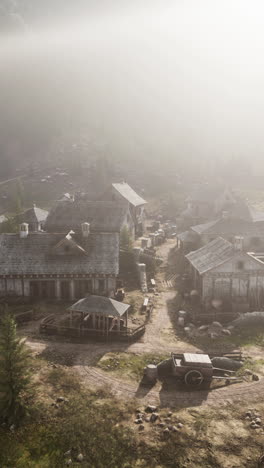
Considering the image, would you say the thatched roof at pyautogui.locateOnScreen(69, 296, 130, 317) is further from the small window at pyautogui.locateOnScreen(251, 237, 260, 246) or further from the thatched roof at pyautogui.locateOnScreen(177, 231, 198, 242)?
the small window at pyautogui.locateOnScreen(251, 237, 260, 246)

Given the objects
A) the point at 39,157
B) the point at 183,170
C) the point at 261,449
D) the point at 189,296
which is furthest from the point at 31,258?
the point at 39,157

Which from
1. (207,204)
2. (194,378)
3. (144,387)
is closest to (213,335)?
(194,378)

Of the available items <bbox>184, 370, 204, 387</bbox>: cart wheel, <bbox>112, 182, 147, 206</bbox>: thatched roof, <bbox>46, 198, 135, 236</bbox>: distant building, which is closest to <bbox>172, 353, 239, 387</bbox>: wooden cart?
<bbox>184, 370, 204, 387</bbox>: cart wheel

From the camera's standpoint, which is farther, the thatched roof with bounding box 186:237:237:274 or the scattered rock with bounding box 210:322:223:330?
the thatched roof with bounding box 186:237:237:274

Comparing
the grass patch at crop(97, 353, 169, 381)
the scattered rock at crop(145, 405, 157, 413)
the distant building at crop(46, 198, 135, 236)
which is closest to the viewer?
the scattered rock at crop(145, 405, 157, 413)

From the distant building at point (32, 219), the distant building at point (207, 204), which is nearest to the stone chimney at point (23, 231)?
the distant building at point (32, 219)

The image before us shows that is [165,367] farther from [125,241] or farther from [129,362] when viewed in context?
[125,241]
